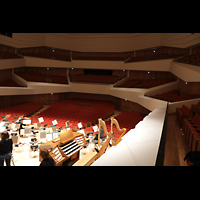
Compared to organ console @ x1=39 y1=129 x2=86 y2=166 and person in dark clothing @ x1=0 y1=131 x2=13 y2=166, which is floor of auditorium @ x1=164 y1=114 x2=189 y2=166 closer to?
organ console @ x1=39 y1=129 x2=86 y2=166

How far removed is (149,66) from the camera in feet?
37.6

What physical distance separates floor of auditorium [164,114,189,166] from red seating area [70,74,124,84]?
9.55m

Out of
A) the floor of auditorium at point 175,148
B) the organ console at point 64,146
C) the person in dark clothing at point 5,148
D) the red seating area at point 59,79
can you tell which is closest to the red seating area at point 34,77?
the red seating area at point 59,79

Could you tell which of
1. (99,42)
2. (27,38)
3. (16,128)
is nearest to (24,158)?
(16,128)

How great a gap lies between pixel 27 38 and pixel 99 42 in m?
5.92

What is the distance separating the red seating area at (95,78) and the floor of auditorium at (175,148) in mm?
9547

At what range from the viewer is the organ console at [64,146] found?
3823mm

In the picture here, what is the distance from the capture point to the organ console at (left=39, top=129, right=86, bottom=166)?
382 centimetres

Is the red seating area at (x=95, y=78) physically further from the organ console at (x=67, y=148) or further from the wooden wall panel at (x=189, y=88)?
the organ console at (x=67, y=148)

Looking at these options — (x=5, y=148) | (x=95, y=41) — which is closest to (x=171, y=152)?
(x=5, y=148)

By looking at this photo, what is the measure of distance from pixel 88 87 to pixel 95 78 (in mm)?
1588

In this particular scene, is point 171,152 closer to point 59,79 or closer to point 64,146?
point 64,146

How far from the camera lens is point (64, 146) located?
426cm
